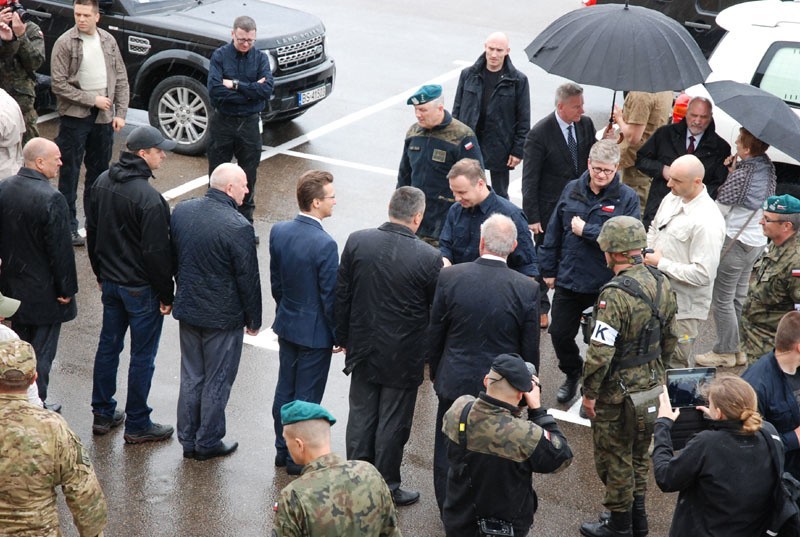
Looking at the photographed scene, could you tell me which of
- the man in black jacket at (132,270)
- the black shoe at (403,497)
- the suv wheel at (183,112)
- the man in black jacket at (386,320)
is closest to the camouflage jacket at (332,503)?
the man in black jacket at (386,320)

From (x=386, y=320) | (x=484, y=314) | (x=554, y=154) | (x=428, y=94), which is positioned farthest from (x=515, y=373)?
(x=554, y=154)

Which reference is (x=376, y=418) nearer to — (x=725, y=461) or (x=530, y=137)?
(x=725, y=461)

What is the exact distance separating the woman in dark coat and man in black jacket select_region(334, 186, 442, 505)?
73.2 inches

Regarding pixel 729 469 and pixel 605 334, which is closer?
pixel 729 469

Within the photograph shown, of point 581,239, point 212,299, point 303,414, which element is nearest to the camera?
point 303,414

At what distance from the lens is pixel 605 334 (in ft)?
19.3

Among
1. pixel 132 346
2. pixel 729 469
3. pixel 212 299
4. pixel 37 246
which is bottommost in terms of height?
pixel 132 346

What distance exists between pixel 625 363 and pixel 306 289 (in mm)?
1997

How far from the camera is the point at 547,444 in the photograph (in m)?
4.83

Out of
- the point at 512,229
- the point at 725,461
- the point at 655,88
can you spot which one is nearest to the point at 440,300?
the point at 512,229

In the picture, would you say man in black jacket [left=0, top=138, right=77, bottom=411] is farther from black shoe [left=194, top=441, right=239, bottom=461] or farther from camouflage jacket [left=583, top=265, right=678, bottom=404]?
camouflage jacket [left=583, top=265, right=678, bottom=404]

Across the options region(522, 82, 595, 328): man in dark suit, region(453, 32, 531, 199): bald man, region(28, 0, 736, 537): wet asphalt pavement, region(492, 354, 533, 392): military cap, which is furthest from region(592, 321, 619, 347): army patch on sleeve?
region(453, 32, 531, 199): bald man

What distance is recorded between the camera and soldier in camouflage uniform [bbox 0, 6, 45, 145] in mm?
9422

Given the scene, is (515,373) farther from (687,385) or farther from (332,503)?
(687,385)
